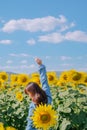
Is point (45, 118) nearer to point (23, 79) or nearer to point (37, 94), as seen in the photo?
point (37, 94)

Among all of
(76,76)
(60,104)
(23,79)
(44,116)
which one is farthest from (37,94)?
(23,79)

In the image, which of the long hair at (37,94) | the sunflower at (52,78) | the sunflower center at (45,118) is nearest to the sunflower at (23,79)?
the sunflower at (52,78)

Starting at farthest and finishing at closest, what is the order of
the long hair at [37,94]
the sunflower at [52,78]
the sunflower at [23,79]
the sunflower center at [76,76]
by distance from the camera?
the sunflower at [23,79] → the sunflower at [52,78] → the sunflower center at [76,76] → the long hair at [37,94]

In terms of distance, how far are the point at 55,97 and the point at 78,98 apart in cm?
54

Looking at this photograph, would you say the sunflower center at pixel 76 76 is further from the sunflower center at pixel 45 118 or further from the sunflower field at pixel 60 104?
the sunflower center at pixel 45 118

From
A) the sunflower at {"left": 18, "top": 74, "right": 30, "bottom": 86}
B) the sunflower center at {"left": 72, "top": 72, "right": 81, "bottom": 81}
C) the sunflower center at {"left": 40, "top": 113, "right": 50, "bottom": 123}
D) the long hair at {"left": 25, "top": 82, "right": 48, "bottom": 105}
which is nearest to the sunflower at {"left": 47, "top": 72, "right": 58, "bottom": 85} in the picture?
the sunflower at {"left": 18, "top": 74, "right": 30, "bottom": 86}

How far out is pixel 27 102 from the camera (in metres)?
8.62

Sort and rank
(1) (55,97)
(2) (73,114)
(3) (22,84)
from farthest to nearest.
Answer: (3) (22,84) < (1) (55,97) < (2) (73,114)

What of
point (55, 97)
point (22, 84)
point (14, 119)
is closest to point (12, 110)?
point (14, 119)

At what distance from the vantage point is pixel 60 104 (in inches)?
283

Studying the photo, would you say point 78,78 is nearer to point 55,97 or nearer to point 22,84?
point 55,97

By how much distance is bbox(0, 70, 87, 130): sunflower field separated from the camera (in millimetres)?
6699

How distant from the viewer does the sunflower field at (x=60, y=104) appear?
670 centimetres

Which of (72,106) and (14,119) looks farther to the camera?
(14,119)
